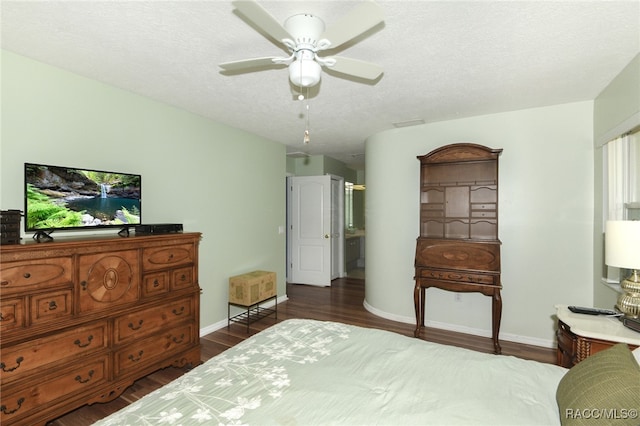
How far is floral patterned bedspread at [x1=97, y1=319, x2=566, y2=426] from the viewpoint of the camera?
1166 mm

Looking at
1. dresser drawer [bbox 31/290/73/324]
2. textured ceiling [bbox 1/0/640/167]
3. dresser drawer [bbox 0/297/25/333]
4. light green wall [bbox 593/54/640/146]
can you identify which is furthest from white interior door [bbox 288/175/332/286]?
dresser drawer [bbox 0/297/25/333]

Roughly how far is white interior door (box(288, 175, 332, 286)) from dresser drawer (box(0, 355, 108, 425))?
13.5 ft

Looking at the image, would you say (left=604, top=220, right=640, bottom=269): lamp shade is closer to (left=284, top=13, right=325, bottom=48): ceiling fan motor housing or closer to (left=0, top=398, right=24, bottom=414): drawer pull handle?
(left=284, top=13, right=325, bottom=48): ceiling fan motor housing

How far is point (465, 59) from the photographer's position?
2250 mm

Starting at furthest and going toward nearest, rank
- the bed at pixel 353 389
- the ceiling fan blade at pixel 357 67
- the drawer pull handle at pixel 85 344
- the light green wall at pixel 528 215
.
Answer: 1. the light green wall at pixel 528 215
2. the drawer pull handle at pixel 85 344
3. the ceiling fan blade at pixel 357 67
4. the bed at pixel 353 389

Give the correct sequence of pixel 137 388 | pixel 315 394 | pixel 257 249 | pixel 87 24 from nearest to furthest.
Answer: pixel 315 394
pixel 87 24
pixel 137 388
pixel 257 249

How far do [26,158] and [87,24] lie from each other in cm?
116

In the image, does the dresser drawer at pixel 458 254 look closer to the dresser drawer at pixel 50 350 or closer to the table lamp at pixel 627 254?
the table lamp at pixel 627 254

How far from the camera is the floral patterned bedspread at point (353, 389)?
117 cm

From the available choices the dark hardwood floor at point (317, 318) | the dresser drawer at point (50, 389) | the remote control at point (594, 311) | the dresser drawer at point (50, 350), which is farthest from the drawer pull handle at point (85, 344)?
the remote control at point (594, 311)

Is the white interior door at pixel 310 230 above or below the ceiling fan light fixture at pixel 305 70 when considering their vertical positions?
below

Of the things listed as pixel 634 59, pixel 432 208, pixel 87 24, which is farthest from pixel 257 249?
pixel 634 59

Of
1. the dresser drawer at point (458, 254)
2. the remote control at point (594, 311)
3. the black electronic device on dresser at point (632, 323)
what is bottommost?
the remote control at point (594, 311)

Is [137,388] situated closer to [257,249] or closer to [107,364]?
[107,364]
